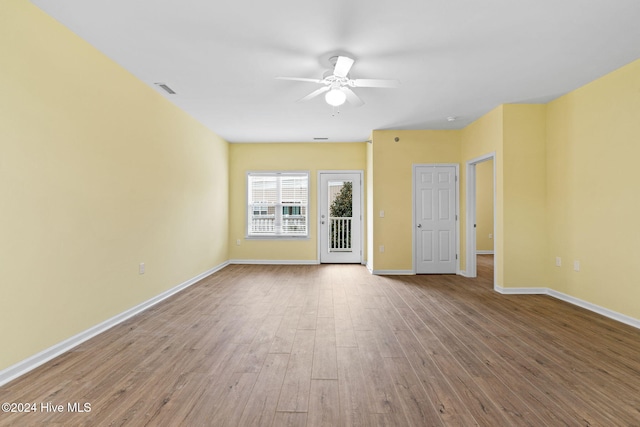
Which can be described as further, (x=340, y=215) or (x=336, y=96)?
(x=340, y=215)

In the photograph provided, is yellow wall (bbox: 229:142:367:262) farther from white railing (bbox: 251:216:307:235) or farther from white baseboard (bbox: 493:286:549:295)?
white baseboard (bbox: 493:286:549:295)

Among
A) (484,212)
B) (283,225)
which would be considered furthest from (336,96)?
(484,212)

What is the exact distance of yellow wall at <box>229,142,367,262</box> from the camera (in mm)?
6723

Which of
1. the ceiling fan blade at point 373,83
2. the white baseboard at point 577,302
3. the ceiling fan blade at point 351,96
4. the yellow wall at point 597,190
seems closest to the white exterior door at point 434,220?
the white baseboard at point 577,302

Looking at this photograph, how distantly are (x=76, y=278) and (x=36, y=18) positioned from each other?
2070mm

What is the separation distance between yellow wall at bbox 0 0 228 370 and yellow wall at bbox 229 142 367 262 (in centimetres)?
252

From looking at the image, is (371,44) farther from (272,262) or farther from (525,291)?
(272,262)

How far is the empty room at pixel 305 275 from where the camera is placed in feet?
6.56

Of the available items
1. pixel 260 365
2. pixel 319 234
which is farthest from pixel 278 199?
pixel 260 365

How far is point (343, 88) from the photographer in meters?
3.16

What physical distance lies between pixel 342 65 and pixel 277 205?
14.3 feet

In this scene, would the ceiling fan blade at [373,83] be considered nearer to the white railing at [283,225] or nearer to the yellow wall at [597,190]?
the yellow wall at [597,190]

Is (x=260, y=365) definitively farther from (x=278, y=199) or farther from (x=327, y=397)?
(x=278, y=199)

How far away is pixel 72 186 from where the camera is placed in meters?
2.58
